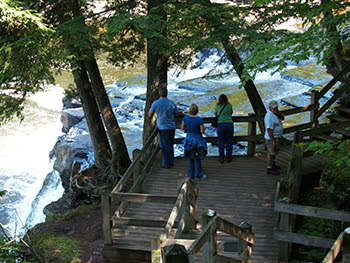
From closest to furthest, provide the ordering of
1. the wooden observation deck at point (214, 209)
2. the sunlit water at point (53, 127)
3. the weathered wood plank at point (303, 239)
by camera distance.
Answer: the wooden observation deck at point (214, 209)
the weathered wood plank at point (303, 239)
the sunlit water at point (53, 127)

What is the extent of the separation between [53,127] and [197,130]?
17722 millimetres

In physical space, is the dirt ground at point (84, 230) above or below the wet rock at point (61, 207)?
above

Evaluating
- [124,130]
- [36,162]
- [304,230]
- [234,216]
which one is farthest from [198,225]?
[36,162]

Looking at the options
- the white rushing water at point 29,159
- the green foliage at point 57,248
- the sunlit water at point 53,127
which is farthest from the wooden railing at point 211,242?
the white rushing water at point 29,159

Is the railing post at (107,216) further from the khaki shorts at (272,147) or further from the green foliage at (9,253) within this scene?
the khaki shorts at (272,147)

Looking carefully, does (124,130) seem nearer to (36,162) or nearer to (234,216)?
(36,162)

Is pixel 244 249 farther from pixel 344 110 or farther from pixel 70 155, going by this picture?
pixel 70 155

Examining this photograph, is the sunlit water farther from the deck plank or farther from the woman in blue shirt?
the woman in blue shirt

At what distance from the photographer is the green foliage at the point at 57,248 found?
8070mm

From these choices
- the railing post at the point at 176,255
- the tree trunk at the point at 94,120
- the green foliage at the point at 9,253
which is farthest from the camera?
the tree trunk at the point at 94,120

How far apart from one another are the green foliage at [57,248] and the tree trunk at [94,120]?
4.66 meters

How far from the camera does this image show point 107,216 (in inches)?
282

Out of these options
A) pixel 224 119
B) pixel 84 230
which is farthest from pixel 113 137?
pixel 224 119

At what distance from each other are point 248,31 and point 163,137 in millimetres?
3111
